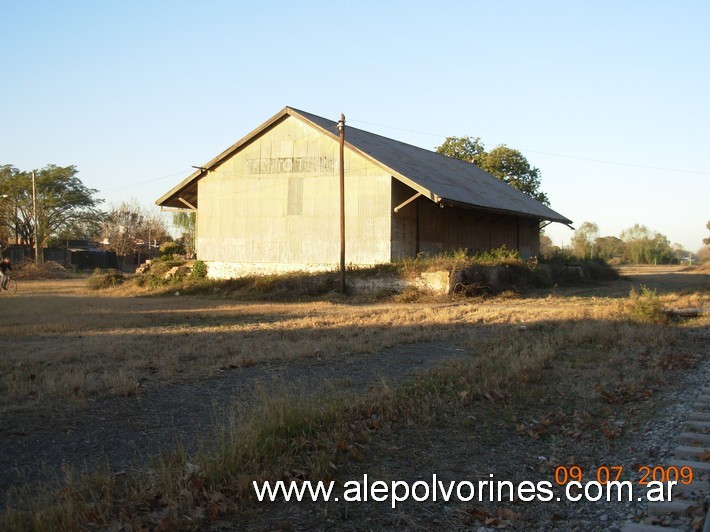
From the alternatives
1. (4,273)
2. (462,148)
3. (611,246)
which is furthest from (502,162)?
(611,246)

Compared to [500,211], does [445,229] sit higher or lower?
lower

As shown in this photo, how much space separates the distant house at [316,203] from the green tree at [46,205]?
103ft

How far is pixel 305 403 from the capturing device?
6625 mm

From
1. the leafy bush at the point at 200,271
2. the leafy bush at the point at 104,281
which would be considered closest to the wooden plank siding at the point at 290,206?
the leafy bush at the point at 200,271

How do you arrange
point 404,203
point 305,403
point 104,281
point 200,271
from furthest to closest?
1. point 104,281
2. point 200,271
3. point 404,203
4. point 305,403

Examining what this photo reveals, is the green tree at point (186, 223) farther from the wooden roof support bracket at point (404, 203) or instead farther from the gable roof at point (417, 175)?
the wooden roof support bracket at point (404, 203)

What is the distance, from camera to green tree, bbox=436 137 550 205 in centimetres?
5094

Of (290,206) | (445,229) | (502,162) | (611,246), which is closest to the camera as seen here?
(290,206)

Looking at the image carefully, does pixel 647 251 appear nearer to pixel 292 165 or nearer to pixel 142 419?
pixel 292 165

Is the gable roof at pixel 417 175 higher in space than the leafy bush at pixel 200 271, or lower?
higher

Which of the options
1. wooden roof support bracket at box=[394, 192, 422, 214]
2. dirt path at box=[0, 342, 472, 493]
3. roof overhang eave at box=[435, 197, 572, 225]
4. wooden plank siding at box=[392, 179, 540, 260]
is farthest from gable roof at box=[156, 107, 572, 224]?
dirt path at box=[0, 342, 472, 493]

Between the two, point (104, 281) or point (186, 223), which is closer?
point (104, 281)

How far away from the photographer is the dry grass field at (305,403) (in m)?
4.77

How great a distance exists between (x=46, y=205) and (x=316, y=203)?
4219 cm
